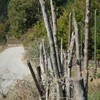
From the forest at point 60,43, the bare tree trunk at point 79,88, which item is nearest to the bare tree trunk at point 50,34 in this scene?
the forest at point 60,43

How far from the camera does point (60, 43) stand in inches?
466

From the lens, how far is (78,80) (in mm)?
2227

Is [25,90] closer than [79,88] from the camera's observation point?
No

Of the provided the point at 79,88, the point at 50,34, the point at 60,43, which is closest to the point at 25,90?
the point at 50,34

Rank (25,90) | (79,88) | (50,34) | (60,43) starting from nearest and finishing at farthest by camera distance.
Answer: (79,88) < (50,34) < (25,90) < (60,43)

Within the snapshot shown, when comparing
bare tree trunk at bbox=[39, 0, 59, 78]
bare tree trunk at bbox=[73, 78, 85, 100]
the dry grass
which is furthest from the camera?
the dry grass

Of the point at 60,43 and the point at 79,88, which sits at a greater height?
the point at 79,88

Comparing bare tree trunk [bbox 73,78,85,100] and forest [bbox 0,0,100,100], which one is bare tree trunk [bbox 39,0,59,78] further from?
bare tree trunk [bbox 73,78,85,100]

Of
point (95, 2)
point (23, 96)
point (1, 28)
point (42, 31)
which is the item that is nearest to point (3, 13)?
point (1, 28)

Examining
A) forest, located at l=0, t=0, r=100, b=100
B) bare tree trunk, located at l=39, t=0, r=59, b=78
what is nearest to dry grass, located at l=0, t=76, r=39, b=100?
forest, located at l=0, t=0, r=100, b=100

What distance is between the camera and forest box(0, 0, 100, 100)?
2480 mm

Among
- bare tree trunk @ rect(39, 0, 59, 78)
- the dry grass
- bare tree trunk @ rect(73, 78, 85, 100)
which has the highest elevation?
bare tree trunk @ rect(39, 0, 59, 78)

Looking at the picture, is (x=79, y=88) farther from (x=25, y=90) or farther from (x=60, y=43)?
(x=60, y=43)

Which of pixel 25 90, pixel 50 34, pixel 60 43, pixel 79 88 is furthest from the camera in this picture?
pixel 60 43
